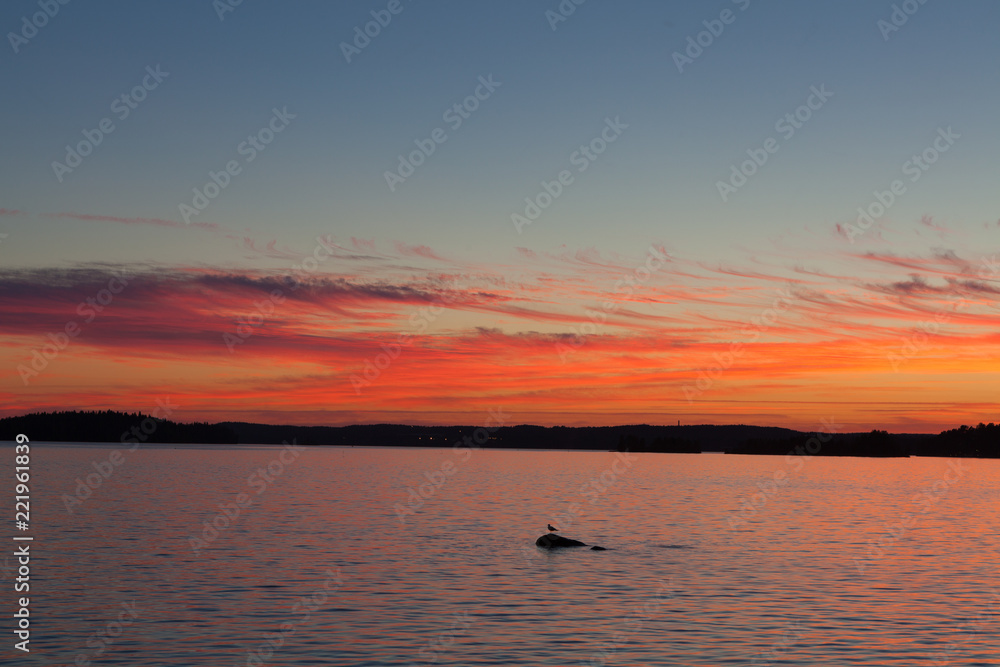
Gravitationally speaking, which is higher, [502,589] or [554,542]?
[554,542]

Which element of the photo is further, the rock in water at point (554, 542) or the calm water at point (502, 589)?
the rock in water at point (554, 542)

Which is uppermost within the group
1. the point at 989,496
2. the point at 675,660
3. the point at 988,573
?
the point at 989,496

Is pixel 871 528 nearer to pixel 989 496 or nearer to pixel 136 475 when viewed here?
pixel 989 496

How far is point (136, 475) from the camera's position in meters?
147

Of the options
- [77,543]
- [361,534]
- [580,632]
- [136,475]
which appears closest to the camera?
[580,632]

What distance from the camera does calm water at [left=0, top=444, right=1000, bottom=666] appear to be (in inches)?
1200

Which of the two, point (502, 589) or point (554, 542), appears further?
point (554, 542)

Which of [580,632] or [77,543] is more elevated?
[77,543]

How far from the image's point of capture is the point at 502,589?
41.9 m

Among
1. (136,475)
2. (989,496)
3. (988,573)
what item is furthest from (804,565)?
(136,475)

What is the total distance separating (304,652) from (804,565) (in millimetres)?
31318

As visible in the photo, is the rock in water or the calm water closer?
the calm water

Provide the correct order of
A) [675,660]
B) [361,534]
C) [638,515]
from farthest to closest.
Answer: [638,515]
[361,534]
[675,660]

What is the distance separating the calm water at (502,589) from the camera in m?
30.5
